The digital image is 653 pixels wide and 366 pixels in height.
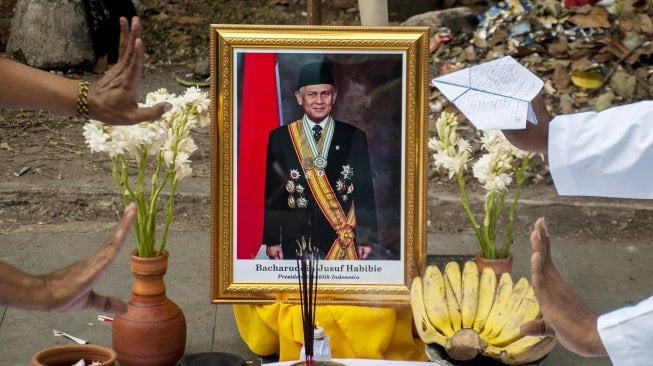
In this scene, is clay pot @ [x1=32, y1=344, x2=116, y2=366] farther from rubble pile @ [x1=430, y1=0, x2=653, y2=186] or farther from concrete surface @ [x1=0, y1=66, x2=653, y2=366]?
rubble pile @ [x1=430, y1=0, x2=653, y2=186]

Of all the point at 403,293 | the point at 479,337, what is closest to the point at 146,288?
the point at 403,293

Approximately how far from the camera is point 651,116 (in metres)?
2.98

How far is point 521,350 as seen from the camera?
3727mm

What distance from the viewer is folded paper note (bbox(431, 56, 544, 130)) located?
3.00m

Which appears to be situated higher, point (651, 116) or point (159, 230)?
point (651, 116)

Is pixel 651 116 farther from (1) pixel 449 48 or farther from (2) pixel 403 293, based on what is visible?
(1) pixel 449 48

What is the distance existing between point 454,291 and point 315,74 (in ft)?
3.27

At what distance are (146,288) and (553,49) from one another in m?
4.22

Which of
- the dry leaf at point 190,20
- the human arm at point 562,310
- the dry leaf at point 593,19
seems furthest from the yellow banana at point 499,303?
the dry leaf at point 190,20

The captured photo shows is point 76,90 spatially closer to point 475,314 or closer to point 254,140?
point 254,140

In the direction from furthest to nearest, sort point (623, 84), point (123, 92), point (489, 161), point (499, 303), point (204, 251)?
1. point (623, 84)
2. point (204, 251)
3. point (489, 161)
4. point (499, 303)
5. point (123, 92)

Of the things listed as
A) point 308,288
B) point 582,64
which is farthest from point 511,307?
point 582,64

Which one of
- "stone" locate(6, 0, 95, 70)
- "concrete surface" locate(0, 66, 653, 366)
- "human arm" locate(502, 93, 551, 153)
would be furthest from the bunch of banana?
"stone" locate(6, 0, 95, 70)

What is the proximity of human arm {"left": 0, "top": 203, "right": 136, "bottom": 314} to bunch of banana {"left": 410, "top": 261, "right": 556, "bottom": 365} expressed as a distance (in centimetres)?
138
